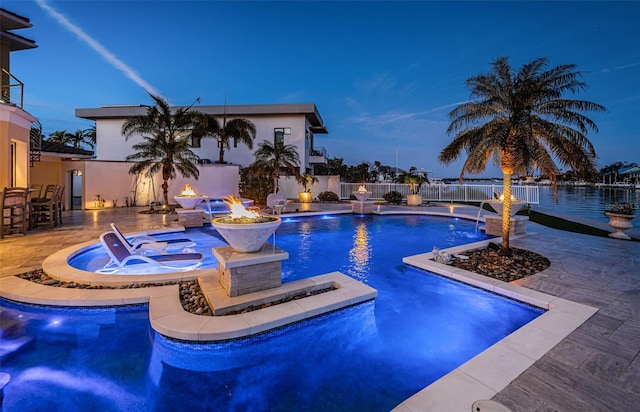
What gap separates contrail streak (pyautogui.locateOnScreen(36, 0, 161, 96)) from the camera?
Result: 11.8 meters

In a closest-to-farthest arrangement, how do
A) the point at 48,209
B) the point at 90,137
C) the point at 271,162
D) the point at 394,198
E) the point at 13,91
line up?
1. the point at 48,209
2. the point at 13,91
3. the point at 271,162
4. the point at 394,198
5. the point at 90,137

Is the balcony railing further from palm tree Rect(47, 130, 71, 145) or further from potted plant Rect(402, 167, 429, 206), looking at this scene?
palm tree Rect(47, 130, 71, 145)

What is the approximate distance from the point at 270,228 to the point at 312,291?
1230 mm

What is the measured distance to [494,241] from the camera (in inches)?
298

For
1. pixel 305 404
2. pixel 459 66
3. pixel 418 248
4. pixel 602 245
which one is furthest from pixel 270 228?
pixel 459 66

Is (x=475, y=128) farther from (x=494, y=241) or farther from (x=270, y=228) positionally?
(x=270, y=228)

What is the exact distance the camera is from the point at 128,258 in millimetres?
5629

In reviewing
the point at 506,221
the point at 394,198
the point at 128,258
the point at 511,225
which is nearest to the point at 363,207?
the point at 394,198

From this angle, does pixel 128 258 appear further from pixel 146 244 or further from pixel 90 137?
pixel 90 137

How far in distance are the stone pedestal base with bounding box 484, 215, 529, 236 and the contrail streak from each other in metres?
16.3

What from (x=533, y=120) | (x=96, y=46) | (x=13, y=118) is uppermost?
(x=96, y=46)

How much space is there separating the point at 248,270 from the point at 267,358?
1.26 meters

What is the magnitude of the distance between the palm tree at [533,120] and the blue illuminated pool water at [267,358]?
3510 millimetres

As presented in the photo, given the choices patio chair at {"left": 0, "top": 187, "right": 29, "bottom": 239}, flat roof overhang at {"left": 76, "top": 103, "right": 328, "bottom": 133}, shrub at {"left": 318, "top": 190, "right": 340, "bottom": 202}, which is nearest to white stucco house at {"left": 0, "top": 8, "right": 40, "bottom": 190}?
patio chair at {"left": 0, "top": 187, "right": 29, "bottom": 239}
